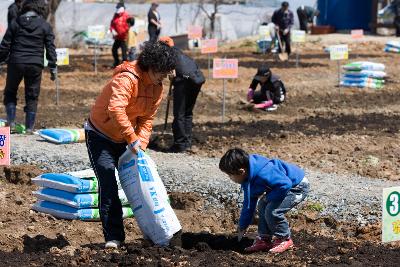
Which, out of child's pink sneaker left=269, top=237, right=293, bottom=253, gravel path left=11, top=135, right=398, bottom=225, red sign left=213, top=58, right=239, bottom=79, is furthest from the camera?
red sign left=213, top=58, right=239, bottom=79

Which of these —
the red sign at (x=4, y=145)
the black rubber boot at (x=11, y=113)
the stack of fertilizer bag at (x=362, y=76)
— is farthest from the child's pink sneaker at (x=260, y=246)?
the stack of fertilizer bag at (x=362, y=76)

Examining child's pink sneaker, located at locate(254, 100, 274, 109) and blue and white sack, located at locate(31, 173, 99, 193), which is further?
child's pink sneaker, located at locate(254, 100, 274, 109)

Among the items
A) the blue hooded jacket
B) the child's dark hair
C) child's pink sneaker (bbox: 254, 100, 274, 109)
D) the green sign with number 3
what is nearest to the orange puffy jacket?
the child's dark hair

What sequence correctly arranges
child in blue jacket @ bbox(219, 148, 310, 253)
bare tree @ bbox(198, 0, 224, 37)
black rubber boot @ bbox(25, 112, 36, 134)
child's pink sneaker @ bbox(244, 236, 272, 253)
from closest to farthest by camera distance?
child in blue jacket @ bbox(219, 148, 310, 253) → child's pink sneaker @ bbox(244, 236, 272, 253) → black rubber boot @ bbox(25, 112, 36, 134) → bare tree @ bbox(198, 0, 224, 37)

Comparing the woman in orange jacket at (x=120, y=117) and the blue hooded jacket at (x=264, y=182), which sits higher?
the woman in orange jacket at (x=120, y=117)

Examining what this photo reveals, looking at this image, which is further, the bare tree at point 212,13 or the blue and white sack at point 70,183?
the bare tree at point 212,13

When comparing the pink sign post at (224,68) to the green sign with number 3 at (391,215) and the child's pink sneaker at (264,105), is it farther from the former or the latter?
the green sign with number 3 at (391,215)

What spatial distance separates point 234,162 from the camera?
7.68 metres

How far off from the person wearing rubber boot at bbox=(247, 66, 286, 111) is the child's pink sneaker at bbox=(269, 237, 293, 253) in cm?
1000

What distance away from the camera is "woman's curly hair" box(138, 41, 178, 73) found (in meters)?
7.65

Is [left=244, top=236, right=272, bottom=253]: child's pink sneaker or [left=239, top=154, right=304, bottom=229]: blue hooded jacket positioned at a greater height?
[left=239, top=154, right=304, bottom=229]: blue hooded jacket

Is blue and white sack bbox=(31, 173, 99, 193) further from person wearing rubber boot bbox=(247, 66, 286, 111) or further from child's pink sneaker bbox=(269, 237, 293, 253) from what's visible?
person wearing rubber boot bbox=(247, 66, 286, 111)

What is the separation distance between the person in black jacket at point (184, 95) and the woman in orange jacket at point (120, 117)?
4511mm

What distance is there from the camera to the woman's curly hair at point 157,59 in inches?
301
